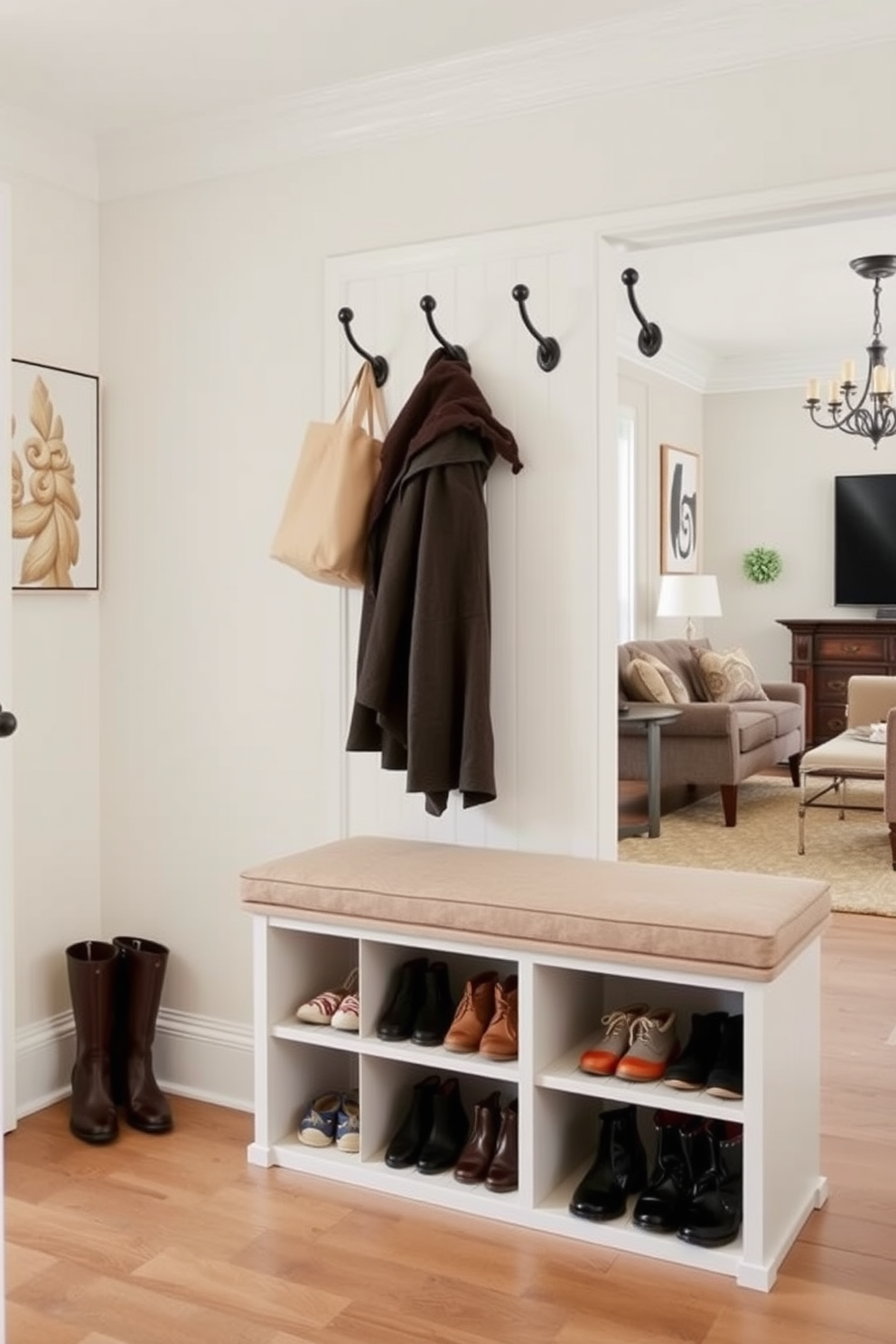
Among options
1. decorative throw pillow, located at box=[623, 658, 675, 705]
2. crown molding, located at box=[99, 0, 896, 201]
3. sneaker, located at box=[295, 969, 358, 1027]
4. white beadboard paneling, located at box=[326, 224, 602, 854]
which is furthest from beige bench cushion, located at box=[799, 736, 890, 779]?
crown molding, located at box=[99, 0, 896, 201]

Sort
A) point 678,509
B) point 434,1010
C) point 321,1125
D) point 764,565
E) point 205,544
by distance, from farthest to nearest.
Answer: point 764,565, point 678,509, point 205,544, point 321,1125, point 434,1010

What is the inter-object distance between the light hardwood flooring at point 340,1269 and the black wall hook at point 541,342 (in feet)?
5.84

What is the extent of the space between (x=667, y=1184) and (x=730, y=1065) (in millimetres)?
276

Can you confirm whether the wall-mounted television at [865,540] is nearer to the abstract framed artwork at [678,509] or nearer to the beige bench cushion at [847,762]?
the abstract framed artwork at [678,509]

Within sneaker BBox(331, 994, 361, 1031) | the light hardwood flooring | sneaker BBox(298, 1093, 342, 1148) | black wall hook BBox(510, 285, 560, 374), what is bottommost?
the light hardwood flooring

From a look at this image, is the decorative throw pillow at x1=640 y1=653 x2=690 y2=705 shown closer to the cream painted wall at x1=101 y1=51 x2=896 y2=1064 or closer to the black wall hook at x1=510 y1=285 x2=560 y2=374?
the cream painted wall at x1=101 y1=51 x2=896 y2=1064

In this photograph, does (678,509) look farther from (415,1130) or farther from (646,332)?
(415,1130)

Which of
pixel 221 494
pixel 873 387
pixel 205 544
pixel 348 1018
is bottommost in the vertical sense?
pixel 348 1018

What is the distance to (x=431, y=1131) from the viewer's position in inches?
112

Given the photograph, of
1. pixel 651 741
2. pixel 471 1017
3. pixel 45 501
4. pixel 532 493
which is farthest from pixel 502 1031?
pixel 651 741

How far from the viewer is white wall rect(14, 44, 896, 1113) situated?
10.3 ft

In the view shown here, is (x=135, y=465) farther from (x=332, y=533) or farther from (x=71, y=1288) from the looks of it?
(x=71, y=1288)

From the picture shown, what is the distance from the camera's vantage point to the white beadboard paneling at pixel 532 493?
290 cm

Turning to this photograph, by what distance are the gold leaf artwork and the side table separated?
3.46 metres
